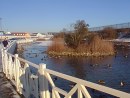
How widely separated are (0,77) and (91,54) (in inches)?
1169

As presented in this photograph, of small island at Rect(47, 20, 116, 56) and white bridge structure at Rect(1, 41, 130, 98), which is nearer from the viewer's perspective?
white bridge structure at Rect(1, 41, 130, 98)

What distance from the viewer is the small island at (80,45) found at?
42.3 metres

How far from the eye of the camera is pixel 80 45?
45.0m

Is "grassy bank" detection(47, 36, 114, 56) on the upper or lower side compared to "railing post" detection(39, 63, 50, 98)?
lower

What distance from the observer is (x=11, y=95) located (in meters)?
8.72

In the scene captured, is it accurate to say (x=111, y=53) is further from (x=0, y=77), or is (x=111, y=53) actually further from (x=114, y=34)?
(x=114, y=34)

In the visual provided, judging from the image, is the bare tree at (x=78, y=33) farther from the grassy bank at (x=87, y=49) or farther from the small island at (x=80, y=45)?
the grassy bank at (x=87, y=49)

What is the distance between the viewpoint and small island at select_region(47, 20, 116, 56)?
42.3 m

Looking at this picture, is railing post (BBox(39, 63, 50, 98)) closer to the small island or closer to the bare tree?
the small island

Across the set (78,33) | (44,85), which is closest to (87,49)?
(78,33)

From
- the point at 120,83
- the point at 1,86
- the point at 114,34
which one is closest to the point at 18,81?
the point at 1,86

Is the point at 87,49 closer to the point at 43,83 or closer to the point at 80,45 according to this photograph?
the point at 80,45

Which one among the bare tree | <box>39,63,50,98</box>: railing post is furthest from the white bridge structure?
the bare tree

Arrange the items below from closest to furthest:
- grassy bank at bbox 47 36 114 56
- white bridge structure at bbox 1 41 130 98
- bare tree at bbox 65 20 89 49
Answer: white bridge structure at bbox 1 41 130 98
grassy bank at bbox 47 36 114 56
bare tree at bbox 65 20 89 49
